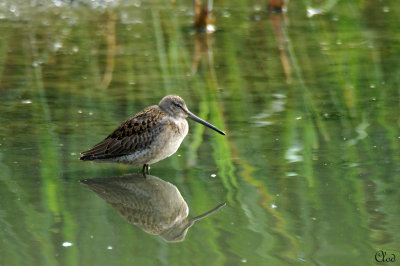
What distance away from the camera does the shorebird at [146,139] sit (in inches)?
261

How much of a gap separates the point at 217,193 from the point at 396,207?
1224mm

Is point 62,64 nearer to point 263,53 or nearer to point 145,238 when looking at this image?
point 263,53

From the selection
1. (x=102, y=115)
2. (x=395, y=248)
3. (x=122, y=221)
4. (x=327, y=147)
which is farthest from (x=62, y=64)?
(x=395, y=248)

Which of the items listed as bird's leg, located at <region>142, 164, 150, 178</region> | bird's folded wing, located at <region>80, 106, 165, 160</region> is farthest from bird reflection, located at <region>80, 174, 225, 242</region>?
bird's folded wing, located at <region>80, 106, 165, 160</region>

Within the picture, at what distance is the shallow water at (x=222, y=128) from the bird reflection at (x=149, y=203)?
0.09 m

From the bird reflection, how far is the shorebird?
0.17 m

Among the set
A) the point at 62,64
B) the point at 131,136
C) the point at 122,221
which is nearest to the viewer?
the point at 122,221

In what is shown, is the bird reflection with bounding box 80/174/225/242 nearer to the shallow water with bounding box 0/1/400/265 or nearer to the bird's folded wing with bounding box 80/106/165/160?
the shallow water with bounding box 0/1/400/265

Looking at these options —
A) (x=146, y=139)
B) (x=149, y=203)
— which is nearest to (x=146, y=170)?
(x=146, y=139)

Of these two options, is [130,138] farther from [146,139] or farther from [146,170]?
[146,170]

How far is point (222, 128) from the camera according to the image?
7.62 metres

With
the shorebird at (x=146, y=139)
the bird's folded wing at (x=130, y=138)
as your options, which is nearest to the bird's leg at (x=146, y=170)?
the shorebird at (x=146, y=139)

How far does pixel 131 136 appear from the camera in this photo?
6820mm

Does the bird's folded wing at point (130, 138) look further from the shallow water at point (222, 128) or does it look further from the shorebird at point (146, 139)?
the shallow water at point (222, 128)
